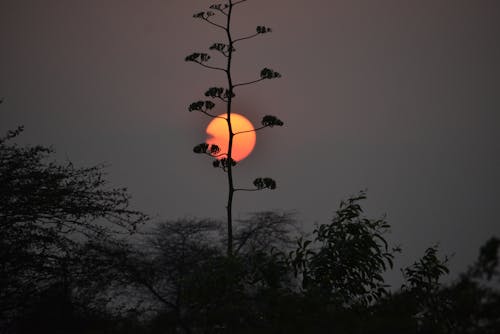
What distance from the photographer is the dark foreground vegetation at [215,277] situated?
22.1 ft

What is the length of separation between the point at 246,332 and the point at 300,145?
10393 centimetres

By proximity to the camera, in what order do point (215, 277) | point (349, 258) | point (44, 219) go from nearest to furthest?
point (215, 277)
point (349, 258)
point (44, 219)

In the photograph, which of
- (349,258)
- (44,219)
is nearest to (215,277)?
(349,258)

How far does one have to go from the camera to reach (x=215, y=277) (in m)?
8.40

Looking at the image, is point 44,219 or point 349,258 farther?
point 44,219

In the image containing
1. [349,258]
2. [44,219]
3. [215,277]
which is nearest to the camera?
[215,277]

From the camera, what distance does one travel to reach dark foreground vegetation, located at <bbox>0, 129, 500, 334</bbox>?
6742 millimetres

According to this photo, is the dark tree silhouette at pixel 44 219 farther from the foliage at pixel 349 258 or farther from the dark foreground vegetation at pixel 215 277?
the foliage at pixel 349 258

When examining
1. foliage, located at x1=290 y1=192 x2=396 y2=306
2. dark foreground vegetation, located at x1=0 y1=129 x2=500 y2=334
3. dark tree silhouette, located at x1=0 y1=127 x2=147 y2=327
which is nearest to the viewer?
dark foreground vegetation, located at x1=0 y1=129 x2=500 y2=334

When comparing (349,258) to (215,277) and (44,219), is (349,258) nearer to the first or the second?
(215,277)

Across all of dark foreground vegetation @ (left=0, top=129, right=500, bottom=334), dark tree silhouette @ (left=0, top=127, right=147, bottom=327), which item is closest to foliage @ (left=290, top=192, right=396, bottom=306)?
dark foreground vegetation @ (left=0, top=129, right=500, bottom=334)

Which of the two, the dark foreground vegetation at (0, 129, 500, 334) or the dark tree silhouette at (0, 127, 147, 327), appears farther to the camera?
the dark tree silhouette at (0, 127, 147, 327)

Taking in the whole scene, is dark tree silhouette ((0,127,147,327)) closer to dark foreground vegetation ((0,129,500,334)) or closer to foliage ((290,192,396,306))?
dark foreground vegetation ((0,129,500,334))

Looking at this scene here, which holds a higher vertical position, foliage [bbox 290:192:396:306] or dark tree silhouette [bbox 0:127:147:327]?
dark tree silhouette [bbox 0:127:147:327]
